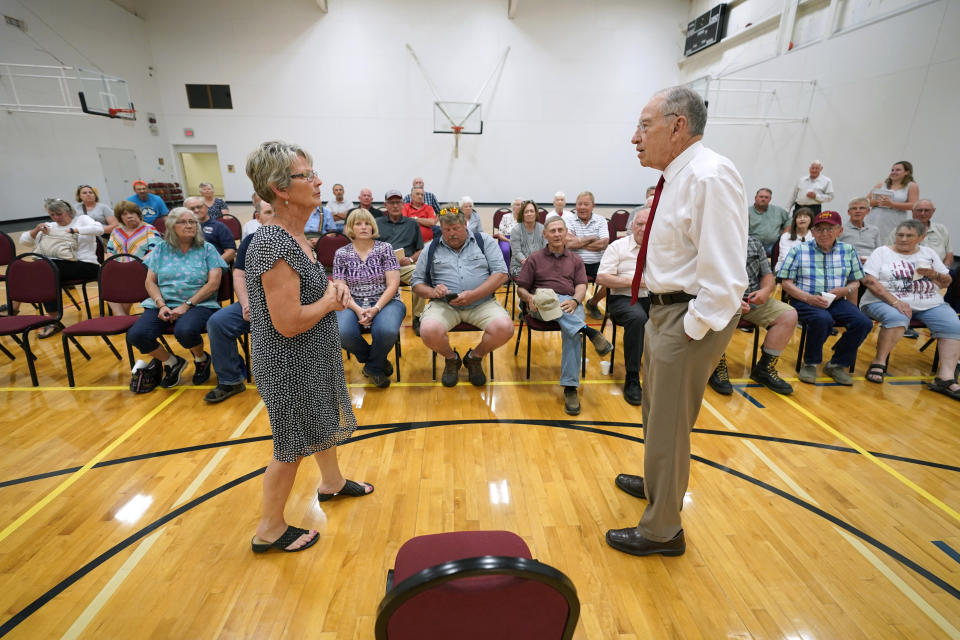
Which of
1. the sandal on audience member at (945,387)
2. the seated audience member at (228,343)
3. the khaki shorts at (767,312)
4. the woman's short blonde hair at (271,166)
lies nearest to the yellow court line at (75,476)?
the seated audience member at (228,343)

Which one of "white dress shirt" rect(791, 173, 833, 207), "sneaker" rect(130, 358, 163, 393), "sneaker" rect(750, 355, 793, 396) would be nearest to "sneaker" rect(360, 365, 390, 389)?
"sneaker" rect(130, 358, 163, 393)

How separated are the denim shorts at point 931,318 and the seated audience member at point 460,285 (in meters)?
3.28

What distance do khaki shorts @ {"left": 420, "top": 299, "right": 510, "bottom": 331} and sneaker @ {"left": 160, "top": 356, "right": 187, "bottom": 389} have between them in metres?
2.09

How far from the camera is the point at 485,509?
2248mm

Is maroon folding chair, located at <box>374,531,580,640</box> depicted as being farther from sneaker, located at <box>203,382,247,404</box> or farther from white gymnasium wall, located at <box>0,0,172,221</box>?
white gymnasium wall, located at <box>0,0,172,221</box>

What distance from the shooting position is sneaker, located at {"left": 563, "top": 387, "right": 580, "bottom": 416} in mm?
3170

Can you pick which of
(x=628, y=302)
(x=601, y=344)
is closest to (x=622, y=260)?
(x=628, y=302)

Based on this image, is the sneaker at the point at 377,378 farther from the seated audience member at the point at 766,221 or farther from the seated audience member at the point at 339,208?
the seated audience member at the point at 766,221

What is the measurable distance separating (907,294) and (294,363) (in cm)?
495

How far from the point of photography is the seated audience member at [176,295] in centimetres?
332

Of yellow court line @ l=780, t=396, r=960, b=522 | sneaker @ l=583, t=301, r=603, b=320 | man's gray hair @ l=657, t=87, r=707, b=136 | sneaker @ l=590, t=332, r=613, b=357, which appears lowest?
yellow court line @ l=780, t=396, r=960, b=522

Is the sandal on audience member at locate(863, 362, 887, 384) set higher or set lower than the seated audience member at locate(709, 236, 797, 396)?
lower

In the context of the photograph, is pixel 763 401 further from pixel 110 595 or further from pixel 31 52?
pixel 31 52

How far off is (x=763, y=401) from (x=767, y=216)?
394 centimetres
